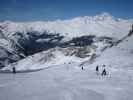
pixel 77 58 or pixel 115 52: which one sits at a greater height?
pixel 115 52

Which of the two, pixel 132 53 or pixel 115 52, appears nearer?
pixel 132 53

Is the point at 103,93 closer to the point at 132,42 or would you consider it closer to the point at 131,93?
the point at 131,93

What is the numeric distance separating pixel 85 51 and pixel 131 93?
179510 mm

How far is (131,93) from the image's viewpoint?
18.0m

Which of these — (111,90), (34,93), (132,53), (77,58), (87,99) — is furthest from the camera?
(77,58)

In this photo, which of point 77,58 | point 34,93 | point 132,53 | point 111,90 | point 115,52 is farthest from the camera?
point 77,58

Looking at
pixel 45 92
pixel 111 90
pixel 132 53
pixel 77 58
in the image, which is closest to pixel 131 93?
pixel 111 90

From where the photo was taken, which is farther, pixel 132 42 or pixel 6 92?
pixel 132 42

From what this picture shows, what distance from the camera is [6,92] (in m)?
17.5

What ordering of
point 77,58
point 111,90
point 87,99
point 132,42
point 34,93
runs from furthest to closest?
point 77,58 < point 132,42 < point 111,90 < point 34,93 < point 87,99

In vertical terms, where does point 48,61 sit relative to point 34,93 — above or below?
below

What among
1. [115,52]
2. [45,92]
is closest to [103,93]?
[45,92]

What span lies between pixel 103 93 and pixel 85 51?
591 ft

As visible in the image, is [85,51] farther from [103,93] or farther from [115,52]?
[103,93]
